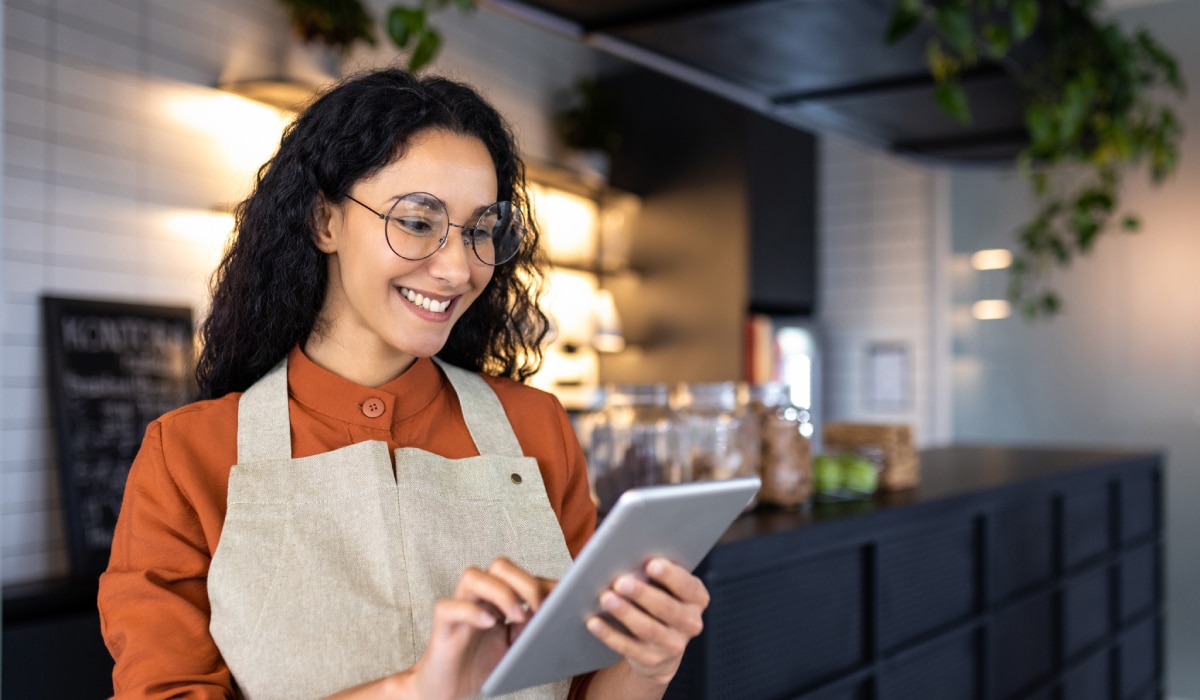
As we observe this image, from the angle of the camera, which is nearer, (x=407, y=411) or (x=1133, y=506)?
(x=407, y=411)

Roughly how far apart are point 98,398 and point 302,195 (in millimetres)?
2282

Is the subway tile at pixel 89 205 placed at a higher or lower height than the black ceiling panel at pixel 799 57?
lower

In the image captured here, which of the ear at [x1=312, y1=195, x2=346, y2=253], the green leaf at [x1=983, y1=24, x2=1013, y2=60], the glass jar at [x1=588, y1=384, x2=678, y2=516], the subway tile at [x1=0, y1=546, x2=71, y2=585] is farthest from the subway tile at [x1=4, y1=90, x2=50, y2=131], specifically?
the green leaf at [x1=983, y1=24, x2=1013, y2=60]

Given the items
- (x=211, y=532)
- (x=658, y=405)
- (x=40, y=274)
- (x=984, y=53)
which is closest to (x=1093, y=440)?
(x=984, y=53)

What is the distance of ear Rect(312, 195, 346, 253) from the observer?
123 centimetres

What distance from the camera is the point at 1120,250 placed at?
5.12m

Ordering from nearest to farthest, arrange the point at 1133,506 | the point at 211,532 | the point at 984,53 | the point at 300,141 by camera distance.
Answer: the point at 211,532 → the point at 300,141 → the point at 984,53 → the point at 1133,506

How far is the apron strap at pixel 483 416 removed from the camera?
1312 millimetres

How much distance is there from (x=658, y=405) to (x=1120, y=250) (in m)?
3.88

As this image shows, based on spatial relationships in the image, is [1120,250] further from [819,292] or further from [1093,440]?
[819,292]

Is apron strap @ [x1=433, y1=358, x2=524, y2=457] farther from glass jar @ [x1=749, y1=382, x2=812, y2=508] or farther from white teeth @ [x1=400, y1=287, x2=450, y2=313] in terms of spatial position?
glass jar @ [x1=749, y1=382, x2=812, y2=508]

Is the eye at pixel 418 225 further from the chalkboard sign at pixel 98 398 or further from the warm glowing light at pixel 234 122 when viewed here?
the warm glowing light at pixel 234 122

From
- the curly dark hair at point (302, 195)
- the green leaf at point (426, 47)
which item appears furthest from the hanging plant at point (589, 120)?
the curly dark hair at point (302, 195)

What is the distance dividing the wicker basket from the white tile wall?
3399 mm
